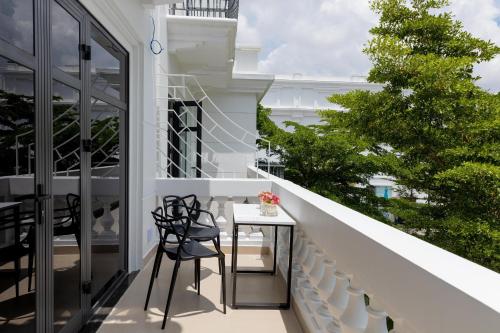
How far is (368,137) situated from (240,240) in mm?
3764

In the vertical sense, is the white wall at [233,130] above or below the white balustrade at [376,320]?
above

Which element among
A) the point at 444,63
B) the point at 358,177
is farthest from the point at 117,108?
the point at 358,177

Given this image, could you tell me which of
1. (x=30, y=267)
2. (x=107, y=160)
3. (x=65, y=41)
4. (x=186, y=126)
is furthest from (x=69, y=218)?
(x=186, y=126)

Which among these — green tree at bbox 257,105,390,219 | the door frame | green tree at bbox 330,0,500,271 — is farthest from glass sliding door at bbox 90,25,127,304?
green tree at bbox 257,105,390,219

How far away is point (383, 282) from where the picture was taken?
1.21 m

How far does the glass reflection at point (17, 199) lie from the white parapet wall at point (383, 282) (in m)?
1.44

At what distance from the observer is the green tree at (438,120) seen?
501 centimetres

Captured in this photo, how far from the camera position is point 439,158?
235 inches

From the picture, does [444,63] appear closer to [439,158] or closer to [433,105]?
[433,105]

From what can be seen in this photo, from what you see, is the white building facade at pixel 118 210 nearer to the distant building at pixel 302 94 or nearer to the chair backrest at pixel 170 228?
the chair backrest at pixel 170 228

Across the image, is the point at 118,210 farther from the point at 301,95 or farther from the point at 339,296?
the point at 301,95

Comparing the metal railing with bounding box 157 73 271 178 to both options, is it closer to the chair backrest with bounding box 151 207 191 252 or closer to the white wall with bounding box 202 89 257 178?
the white wall with bounding box 202 89 257 178

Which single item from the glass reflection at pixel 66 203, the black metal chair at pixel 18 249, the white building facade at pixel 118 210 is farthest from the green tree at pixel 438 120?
the black metal chair at pixel 18 249

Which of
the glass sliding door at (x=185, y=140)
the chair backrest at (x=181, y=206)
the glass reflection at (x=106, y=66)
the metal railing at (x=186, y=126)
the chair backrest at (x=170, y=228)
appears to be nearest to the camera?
the chair backrest at (x=170, y=228)
